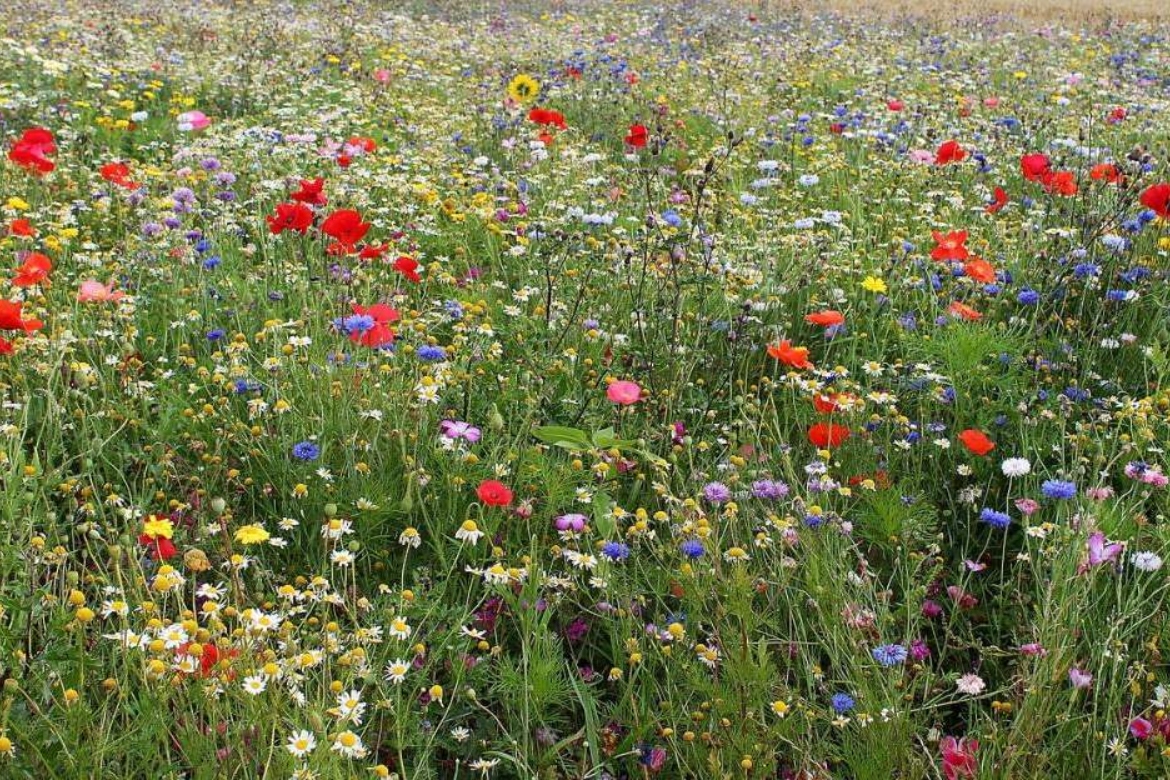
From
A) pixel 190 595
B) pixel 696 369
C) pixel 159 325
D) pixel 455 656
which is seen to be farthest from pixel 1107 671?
A: pixel 159 325

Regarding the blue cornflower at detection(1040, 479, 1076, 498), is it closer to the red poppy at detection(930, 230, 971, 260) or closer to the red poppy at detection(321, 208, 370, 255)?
the red poppy at detection(930, 230, 971, 260)

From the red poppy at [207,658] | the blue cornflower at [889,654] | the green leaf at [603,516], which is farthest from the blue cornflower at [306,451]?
the blue cornflower at [889,654]

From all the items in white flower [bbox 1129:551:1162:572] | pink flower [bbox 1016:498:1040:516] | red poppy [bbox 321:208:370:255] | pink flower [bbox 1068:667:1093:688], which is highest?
red poppy [bbox 321:208:370:255]

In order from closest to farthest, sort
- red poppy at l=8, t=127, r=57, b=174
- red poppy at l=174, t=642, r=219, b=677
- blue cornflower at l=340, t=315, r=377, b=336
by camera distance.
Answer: red poppy at l=174, t=642, r=219, b=677, blue cornflower at l=340, t=315, r=377, b=336, red poppy at l=8, t=127, r=57, b=174

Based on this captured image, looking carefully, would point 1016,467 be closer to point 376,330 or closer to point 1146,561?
point 1146,561

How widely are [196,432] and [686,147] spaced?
4.07 meters

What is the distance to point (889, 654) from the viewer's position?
1.97 meters

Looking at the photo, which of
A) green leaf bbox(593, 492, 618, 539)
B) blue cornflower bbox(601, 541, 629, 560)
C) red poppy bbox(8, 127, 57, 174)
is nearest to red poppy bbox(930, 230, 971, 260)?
green leaf bbox(593, 492, 618, 539)

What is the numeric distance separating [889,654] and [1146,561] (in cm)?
61

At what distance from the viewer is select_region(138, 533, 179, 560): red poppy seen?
2214mm

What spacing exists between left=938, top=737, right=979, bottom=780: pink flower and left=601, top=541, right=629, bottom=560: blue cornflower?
72cm

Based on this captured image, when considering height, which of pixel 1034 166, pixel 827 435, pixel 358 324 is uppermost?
pixel 1034 166

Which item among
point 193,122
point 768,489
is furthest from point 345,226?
point 193,122

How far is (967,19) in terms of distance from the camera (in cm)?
1307
